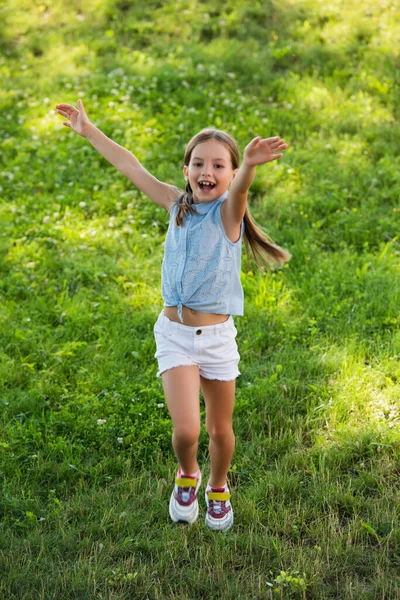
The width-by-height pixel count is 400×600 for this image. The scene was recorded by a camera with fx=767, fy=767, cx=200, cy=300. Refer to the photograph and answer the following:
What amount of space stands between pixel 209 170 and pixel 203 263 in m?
0.45

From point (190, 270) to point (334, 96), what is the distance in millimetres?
6055

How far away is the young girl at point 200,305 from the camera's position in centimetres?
367

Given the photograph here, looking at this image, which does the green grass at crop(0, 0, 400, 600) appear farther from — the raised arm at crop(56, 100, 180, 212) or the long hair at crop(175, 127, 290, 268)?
the raised arm at crop(56, 100, 180, 212)

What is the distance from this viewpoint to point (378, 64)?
9.53 m

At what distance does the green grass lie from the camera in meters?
3.97

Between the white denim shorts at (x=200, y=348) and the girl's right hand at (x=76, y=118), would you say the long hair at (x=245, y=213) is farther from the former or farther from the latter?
the girl's right hand at (x=76, y=118)

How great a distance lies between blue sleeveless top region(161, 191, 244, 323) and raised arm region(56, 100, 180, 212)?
25cm

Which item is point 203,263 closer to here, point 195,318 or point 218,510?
point 195,318

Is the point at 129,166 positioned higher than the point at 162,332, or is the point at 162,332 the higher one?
the point at 129,166

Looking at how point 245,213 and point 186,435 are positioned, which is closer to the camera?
point 186,435

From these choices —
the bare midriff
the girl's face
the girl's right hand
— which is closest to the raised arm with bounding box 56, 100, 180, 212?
the girl's right hand

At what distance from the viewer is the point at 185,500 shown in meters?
3.79

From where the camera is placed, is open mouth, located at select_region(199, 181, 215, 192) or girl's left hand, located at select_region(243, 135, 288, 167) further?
open mouth, located at select_region(199, 181, 215, 192)

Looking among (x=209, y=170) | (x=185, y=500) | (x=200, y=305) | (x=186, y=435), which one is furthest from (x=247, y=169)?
(x=185, y=500)
